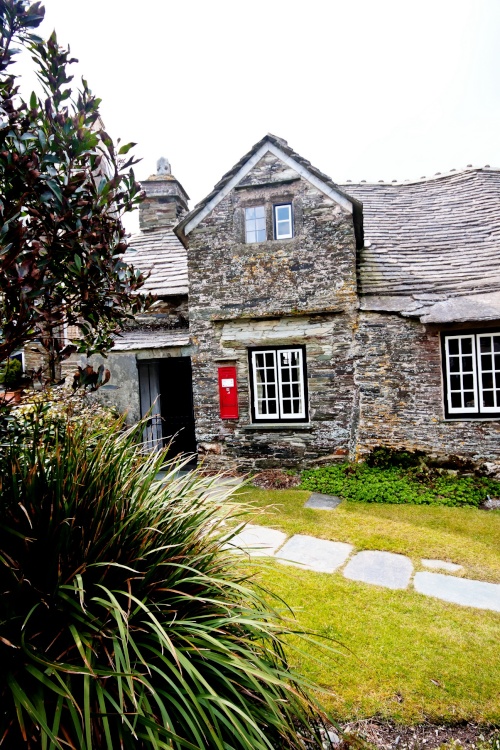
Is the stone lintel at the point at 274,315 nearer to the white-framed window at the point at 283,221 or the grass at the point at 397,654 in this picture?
the white-framed window at the point at 283,221

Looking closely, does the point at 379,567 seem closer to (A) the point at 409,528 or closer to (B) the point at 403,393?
(A) the point at 409,528

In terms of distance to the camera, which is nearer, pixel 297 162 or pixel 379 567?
pixel 379 567

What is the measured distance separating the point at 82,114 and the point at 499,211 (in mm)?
11917

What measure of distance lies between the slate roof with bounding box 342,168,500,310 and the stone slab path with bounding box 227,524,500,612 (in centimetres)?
512

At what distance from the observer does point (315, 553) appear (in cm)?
576

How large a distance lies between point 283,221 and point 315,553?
268 inches

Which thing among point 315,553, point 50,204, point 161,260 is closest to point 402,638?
point 315,553

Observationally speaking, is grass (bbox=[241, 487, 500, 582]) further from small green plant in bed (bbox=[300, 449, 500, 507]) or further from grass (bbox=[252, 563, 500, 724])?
grass (bbox=[252, 563, 500, 724])

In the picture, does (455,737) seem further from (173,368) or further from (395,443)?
(173,368)

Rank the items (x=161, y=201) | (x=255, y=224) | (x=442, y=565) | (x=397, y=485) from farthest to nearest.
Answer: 1. (x=161, y=201)
2. (x=255, y=224)
3. (x=397, y=485)
4. (x=442, y=565)

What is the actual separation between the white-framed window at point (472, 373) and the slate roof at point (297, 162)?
3107mm

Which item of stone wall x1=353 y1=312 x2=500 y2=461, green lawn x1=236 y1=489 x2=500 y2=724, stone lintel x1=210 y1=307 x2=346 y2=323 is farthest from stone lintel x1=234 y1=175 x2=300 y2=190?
green lawn x1=236 y1=489 x2=500 y2=724

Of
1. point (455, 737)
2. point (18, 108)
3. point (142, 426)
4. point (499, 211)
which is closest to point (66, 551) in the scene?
point (142, 426)

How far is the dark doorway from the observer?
1162cm
